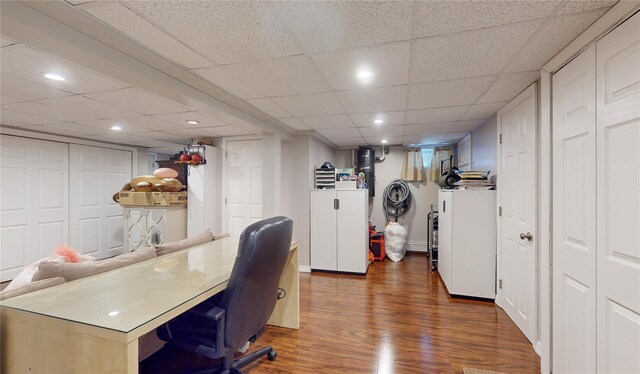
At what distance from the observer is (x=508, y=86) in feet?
7.27

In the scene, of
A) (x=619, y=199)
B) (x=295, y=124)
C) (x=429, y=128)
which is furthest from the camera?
(x=429, y=128)

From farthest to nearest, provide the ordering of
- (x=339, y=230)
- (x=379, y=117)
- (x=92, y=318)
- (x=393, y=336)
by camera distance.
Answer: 1. (x=339, y=230)
2. (x=379, y=117)
3. (x=393, y=336)
4. (x=92, y=318)

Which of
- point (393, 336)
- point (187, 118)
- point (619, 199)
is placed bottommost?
point (393, 336)

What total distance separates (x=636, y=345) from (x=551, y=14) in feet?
5.11

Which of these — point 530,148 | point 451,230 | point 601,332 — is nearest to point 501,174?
point 530,148

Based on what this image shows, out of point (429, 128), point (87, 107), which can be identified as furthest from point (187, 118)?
point (429, 128)

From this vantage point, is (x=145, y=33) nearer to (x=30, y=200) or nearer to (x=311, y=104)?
(x=311, y=104)

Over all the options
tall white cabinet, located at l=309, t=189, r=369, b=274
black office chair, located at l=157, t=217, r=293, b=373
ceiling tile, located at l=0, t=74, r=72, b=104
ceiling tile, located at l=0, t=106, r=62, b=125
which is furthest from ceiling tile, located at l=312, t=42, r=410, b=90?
ceiling tile, located at l=0, t=106, r=62, b=125

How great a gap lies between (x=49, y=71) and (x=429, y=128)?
3.97 metres

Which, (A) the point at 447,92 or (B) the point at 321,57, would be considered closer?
(B) the point at 321,57

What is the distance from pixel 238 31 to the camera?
1436 mm

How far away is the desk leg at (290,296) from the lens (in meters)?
2.42

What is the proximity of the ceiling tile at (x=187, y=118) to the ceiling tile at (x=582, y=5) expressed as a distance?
2967 millimetres

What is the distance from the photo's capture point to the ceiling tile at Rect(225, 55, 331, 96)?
→ 182 centimetres
